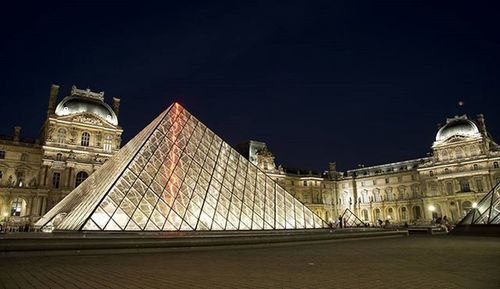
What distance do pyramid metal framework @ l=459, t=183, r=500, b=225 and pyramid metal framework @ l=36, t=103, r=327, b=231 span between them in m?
9.98

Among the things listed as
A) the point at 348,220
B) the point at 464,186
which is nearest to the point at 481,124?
the point at 464,186

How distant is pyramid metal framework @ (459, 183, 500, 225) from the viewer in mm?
20039

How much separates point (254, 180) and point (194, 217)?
608cm

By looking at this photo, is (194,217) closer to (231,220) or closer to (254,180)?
(231,220)

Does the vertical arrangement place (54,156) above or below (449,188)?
above

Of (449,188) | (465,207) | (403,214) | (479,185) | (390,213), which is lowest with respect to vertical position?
(403,214)

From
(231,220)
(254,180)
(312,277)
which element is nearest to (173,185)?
(231,220)

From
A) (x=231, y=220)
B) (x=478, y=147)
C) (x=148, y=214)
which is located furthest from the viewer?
(x=478, y=147)

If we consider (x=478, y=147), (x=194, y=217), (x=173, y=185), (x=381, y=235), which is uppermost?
(x=478, y=147)

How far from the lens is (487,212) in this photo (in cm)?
2086

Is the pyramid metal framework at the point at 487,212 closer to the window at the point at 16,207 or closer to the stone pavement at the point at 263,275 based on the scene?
the stone pavement at the point at 263,275

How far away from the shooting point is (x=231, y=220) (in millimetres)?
16062

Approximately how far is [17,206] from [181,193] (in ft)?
98.7

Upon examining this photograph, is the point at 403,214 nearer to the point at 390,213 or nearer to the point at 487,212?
the point at 390,213
